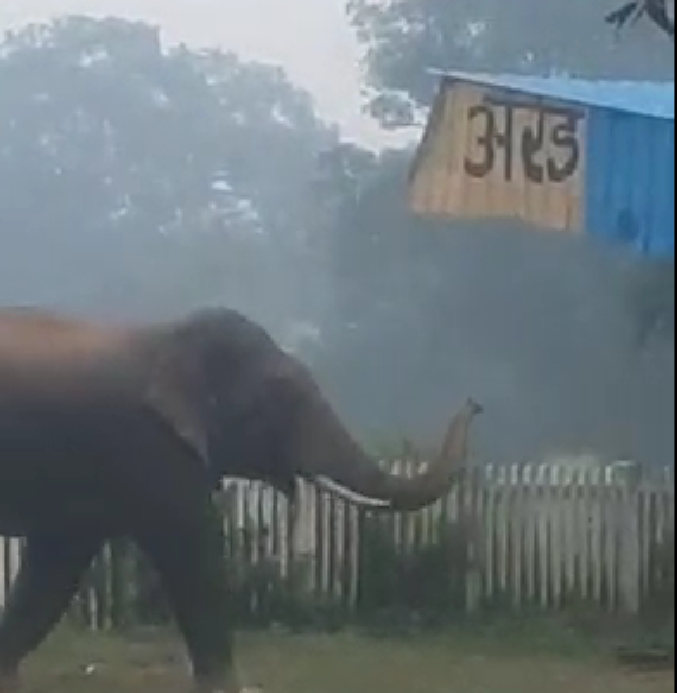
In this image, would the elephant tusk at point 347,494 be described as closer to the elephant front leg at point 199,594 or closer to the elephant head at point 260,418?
the elephant head at point 260,418

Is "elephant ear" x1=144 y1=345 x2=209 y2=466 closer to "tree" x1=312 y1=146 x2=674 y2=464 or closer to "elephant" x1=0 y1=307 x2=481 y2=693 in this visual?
"elephant" x1=0 y1=307 x2=481 y2=693

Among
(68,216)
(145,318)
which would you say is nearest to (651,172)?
(145,318)

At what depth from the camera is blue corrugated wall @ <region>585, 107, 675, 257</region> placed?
27.2ft

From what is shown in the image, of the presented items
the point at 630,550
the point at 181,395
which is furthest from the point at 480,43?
the point at 630,550

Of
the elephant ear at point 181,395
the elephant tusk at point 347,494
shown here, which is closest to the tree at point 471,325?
the elephant tusk at point 347,494

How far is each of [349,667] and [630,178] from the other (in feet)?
11.8

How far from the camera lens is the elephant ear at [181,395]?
10.8m

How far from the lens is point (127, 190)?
12.1 m

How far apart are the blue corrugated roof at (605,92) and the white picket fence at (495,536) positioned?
2.17 metres

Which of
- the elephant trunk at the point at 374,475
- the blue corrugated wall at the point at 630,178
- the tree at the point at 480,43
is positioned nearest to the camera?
the blue corrugated wall at the point at 630,178

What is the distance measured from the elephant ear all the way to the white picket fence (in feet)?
4.56

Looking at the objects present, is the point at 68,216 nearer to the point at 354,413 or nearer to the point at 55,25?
the point at 55,25

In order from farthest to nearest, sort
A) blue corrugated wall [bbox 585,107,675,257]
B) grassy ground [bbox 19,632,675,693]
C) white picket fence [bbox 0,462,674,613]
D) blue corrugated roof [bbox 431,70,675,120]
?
white picket fence [bbox 0,462,674,613] < grassy ground [bbox 19,632,675,693] < blue corrugated roof [bbox 431,70,675,120] < blue corrugated wall [bbox 585,107,675,257]

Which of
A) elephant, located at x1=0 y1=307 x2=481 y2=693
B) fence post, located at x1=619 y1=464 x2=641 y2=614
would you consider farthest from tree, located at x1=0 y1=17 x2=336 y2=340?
fence post, located at x1=619 y1=464 x2=641 y2=614
